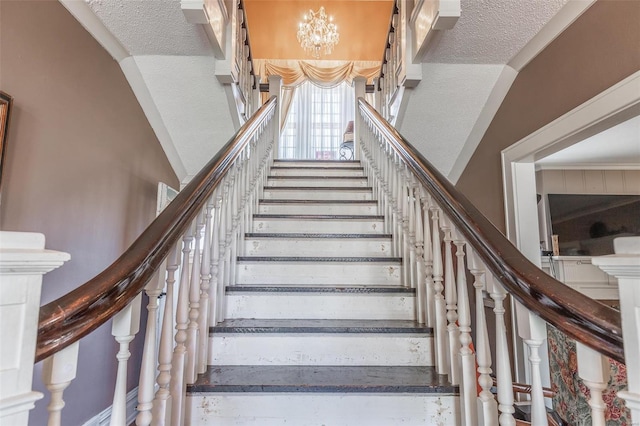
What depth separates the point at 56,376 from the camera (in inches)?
24.4

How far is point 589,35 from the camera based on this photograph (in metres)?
1.76

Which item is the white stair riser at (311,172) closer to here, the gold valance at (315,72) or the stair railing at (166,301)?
the stair railing at (166,301)

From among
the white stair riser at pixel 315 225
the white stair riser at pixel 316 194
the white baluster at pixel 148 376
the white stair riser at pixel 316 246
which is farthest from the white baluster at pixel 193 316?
the white stair riser at pixel 316 194

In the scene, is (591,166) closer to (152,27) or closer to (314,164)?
(314,164)

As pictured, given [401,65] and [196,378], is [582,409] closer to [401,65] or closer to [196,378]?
[196,378]

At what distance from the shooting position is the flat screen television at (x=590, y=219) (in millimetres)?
3939

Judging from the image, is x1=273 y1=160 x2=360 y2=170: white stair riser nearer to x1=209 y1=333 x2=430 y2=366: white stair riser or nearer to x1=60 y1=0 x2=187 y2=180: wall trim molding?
x1=60 y1=0 x2=187 y2=180: wall trim molding

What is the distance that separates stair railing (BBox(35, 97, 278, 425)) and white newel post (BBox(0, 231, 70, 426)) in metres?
0.05

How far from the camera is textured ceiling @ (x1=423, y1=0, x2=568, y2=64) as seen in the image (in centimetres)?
194

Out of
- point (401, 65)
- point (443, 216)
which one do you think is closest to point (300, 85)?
point (401, 65)

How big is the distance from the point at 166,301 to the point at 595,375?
1086 mm

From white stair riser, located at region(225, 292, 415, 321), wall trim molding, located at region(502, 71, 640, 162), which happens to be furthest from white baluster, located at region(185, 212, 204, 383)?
wall trim molding, located at region(502, 71, 640, 162)

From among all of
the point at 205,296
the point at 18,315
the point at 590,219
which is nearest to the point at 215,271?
the point at 205,296

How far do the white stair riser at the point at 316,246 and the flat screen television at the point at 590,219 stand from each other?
10.1 ft
